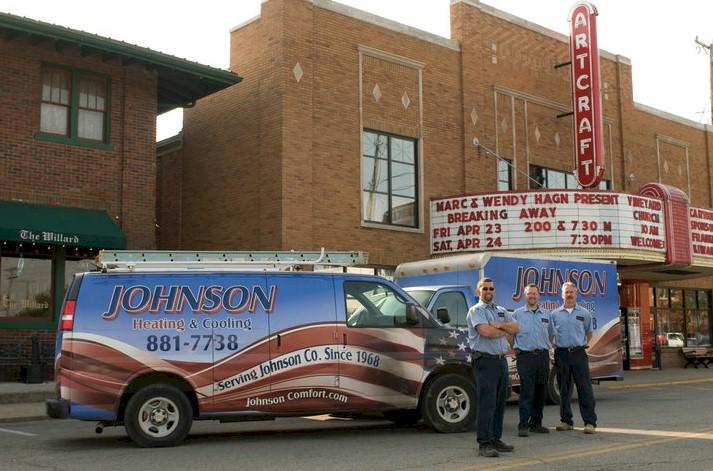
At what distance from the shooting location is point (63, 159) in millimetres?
18266

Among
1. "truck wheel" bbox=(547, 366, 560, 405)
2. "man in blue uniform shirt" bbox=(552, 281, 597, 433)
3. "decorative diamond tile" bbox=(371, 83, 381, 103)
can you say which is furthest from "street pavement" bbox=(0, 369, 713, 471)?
"decorative diamond tile" bbox=(371, 83, 381, 103)

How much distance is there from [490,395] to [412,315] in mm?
2331

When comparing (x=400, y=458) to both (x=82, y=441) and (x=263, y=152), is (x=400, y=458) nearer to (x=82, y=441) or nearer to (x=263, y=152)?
(x=82, y=441)

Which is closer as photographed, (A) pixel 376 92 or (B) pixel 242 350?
(B) pixel 242 350

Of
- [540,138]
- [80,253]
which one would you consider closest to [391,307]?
[80,253]

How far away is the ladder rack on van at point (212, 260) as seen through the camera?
10.2 metres

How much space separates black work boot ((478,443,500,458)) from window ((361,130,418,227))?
43.7 feet

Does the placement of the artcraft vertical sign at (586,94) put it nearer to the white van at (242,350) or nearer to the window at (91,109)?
the window at (91,109)

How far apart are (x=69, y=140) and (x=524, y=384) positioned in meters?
12.0

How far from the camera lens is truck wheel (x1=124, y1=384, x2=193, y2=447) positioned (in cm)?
980

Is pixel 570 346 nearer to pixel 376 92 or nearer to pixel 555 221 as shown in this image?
pixel 555 221

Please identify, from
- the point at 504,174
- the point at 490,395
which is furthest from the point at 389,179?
the point at 490,395

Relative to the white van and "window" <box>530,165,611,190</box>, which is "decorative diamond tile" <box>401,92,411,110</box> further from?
the white van

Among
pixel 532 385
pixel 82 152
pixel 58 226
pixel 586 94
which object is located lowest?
pixel 532 385
